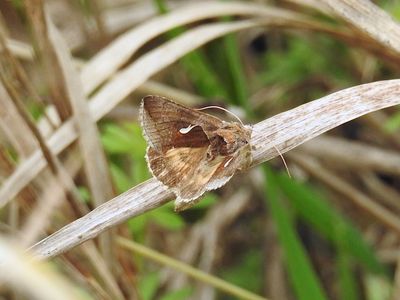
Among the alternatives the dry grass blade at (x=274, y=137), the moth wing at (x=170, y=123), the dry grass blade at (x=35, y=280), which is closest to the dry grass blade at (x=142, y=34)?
the moth wing at (x=170, y=123)

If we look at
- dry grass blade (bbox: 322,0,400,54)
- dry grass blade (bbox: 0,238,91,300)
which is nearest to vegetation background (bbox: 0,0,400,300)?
dry grass blade (bbox: 322,0,400,54)

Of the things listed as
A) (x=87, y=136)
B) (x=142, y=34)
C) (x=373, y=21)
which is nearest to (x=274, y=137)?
(x=373, y=21)

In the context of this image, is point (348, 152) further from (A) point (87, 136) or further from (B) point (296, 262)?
(A) point (87, 136)

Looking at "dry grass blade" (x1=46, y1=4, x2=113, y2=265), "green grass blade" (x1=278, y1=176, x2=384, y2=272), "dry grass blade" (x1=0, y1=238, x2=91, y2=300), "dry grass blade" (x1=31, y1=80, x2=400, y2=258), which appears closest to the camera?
"dry grass blade" (x1=0, y1=238, x2=91, y2=300)

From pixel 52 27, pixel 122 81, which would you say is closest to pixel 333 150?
pixel 122 81

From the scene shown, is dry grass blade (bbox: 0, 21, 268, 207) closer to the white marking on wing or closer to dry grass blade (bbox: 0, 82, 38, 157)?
dry grass blade (bbox: 0, 82, 38, 157)

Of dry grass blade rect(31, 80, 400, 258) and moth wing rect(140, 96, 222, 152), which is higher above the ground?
moth wing rect(140, 96, 222, 152)
